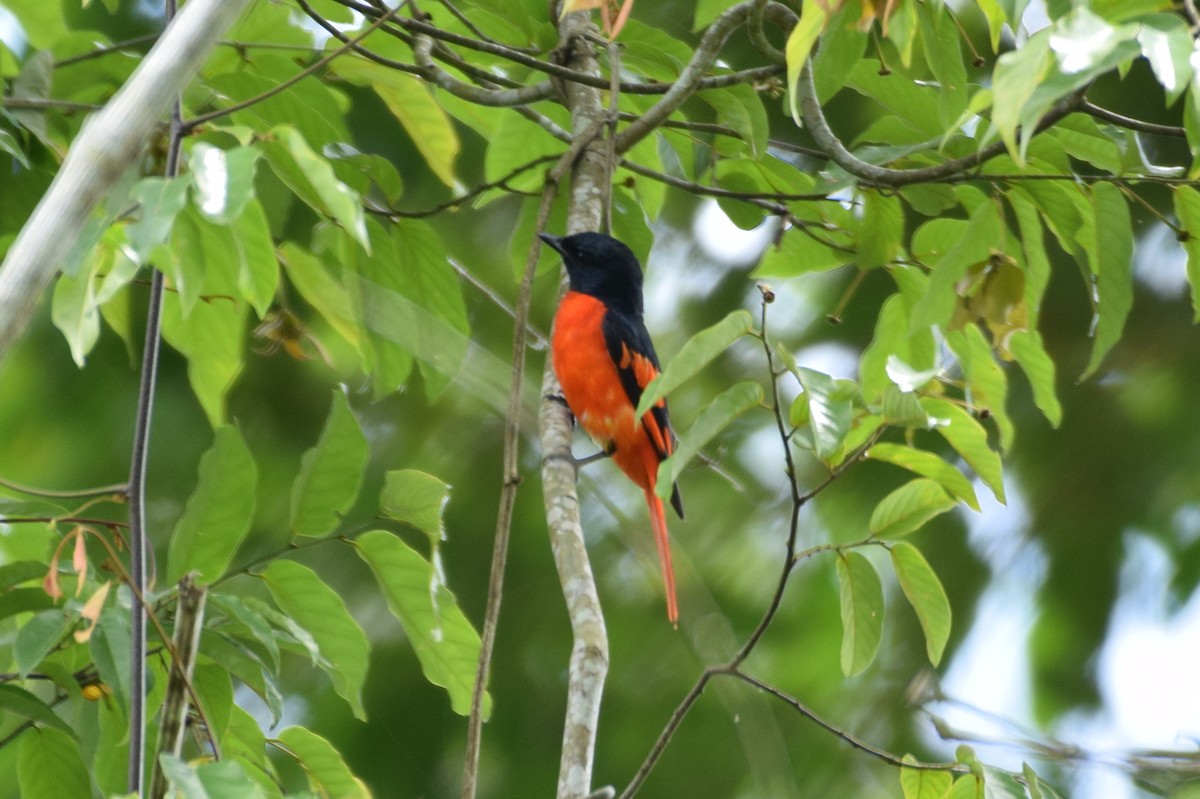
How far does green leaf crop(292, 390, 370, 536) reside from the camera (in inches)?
64.6

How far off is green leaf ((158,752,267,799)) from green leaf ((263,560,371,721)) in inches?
19.8

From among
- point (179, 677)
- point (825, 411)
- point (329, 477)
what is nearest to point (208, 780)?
point (179, 677)

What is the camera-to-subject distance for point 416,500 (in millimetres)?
1730

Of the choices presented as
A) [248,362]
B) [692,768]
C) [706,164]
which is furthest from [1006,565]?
[248,362]

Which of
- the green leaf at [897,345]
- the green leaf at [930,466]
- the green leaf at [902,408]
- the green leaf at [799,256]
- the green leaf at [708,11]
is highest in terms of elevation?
the green leaf at [708,11]

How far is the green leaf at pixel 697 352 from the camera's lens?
143 centimetres

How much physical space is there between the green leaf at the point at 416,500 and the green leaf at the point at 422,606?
4 cm

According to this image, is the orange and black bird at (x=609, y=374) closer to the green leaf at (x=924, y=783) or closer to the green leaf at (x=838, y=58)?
the green leaf at (x=838, y=58)

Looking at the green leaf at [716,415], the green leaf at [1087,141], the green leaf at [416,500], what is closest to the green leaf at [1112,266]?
the green leaf at [1087,141]

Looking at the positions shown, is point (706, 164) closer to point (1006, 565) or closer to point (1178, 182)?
point (1178, 182)

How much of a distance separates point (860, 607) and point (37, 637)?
115cm

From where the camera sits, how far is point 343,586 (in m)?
3.16

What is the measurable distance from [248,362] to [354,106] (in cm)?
80

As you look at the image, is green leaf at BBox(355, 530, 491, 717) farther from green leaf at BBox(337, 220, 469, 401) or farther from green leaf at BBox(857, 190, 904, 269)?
green leaf at BBox(857, 190, 904, 269)
